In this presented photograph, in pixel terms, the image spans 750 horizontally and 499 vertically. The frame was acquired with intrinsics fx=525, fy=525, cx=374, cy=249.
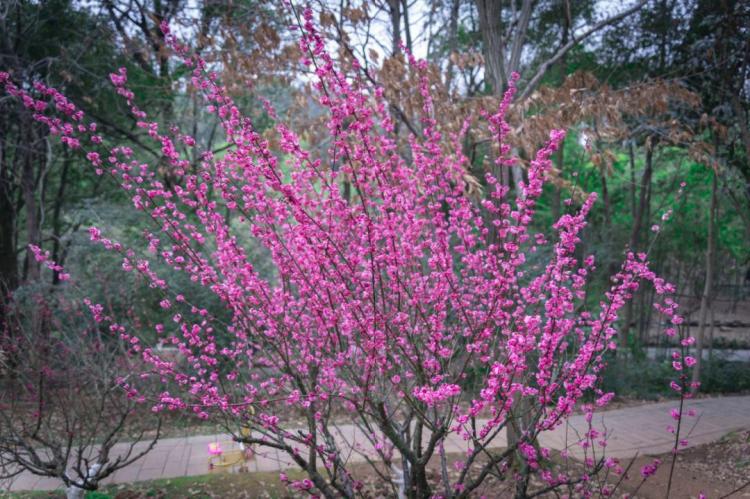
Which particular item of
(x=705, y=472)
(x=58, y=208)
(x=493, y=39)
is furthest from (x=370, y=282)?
(x=58, y=208)

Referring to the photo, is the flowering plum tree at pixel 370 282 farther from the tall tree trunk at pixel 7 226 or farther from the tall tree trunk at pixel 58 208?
the tall tree trunk at pixel 58 208

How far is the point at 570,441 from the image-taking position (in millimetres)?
5594

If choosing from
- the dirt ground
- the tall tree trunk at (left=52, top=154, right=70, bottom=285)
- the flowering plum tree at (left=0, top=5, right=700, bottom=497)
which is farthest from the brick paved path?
the tall tree trunk at (left=52, top=154, right=70, bottom=285)

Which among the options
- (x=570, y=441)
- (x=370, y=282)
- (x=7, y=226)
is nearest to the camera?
(x=370, y=282)

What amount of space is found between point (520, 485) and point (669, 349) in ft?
38.0

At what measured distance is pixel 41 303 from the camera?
5.86 meters

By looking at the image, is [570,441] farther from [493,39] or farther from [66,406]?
[66,406]

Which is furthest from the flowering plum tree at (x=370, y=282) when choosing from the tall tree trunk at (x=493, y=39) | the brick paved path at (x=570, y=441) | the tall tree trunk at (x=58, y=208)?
the tall tree trunk at (x=58, y=208)

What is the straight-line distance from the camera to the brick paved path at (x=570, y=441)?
15.8 ft

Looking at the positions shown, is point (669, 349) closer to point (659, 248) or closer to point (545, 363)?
point (659, 248)

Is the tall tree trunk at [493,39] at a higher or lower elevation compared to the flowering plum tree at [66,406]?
higher

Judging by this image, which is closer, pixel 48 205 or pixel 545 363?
pixel 545 363

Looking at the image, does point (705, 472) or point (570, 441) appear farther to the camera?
point (570, 441)

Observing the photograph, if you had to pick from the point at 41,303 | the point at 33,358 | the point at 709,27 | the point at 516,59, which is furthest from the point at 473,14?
the point at 33,358
